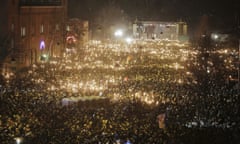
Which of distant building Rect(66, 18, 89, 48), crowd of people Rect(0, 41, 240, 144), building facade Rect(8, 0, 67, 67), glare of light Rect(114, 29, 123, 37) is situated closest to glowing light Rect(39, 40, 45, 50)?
building facade Rect(8, 0, 67, 67)

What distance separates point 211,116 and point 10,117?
9027 millimetres

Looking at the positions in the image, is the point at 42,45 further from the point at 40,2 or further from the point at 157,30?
the point at 157,30

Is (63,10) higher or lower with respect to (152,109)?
higher

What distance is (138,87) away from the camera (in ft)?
117

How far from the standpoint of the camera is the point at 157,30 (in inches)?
3526

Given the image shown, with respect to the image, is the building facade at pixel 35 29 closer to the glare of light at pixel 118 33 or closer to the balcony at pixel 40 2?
the balcony at pixel 40 2

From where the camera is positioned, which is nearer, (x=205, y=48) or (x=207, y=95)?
(x=207, y=95)

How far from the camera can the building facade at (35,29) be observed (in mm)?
51856

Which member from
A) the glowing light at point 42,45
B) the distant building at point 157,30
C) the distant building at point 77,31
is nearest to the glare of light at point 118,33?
the distant building at point 157,30

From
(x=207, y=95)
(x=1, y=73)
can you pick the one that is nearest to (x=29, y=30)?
(x=1, y=73)

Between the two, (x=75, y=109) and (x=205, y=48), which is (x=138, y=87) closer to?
(x=75, y=109)

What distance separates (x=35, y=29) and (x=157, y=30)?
117ft

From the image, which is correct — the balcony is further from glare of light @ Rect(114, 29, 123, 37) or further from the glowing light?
glare of light @ Rect(114, 29, 123, 37)

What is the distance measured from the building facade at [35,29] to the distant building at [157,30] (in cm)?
2506
